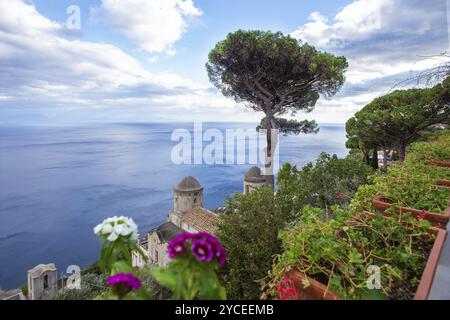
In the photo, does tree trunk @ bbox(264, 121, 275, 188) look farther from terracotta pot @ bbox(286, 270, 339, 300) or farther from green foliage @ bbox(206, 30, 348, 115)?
terracotta pot @ bbox(286, 270, 339, 300)

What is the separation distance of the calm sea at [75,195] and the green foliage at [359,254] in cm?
3495

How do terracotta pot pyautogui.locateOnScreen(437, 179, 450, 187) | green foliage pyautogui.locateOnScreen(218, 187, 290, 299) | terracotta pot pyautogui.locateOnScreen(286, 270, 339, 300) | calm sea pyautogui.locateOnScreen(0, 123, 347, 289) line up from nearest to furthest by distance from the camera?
1. terracotta pot pyautogui.locateOnScreen(286, 270, 339, 300)
2. terracotta pot pyautogui.locateOnScreen(437, 179, 450, 187)
3. green foliage pyautogui.locateOnScreen(218, 187, 290, 299)
4. calm sea pyautogui.locateOnScreen(0, 123, 347, 289)

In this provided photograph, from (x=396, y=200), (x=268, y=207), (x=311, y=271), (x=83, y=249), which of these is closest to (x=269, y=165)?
(x=268, y=207)

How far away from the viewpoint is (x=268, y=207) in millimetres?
5262

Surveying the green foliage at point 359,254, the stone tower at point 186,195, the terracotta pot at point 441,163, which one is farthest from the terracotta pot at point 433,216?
the stone tower at point 186,195

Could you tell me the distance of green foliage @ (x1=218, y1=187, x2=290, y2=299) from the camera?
4.20 m

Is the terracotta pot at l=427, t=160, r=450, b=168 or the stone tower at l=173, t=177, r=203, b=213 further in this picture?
the stone tower at l=173, t=177, r=203, b=213

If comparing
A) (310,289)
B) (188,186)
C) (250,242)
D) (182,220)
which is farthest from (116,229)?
(188,186)

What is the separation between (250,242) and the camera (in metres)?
4.82

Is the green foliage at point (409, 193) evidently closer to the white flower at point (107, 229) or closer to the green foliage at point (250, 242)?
the green foliage at point (250, 242)

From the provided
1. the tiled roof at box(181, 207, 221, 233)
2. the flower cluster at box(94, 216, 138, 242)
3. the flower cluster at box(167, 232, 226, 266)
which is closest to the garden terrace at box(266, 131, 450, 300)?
the flower cluster at box(167, 232, 226, 266)

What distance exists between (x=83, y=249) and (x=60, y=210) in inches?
660

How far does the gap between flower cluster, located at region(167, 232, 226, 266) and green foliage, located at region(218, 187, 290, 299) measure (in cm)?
312
